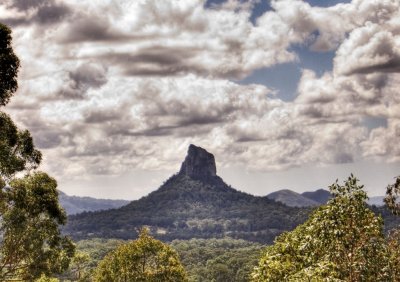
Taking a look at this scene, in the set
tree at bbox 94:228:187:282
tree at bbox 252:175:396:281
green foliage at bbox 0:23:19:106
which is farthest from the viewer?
tree at bbox 94:228:187:282

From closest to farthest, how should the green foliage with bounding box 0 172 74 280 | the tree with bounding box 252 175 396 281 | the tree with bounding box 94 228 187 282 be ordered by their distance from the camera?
the tree with bounding box 252 175 396 281 < the green foliage with bounding box 0 172 74 280 < the tree with bounding box 94 228 187 282

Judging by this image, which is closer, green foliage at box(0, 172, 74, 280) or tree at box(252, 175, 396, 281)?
tree at box(252, 175, 396, 281)

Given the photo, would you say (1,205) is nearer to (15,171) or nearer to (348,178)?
(15,171)

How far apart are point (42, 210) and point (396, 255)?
23.9 meters

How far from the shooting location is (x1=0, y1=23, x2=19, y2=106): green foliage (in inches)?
1171

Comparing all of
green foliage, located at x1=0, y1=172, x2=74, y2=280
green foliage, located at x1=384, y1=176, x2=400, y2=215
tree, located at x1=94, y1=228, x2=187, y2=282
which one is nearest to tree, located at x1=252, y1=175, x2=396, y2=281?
green foliage, located at x1=384, y1=176, x2=400, y2=215

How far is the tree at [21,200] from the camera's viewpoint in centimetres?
3098

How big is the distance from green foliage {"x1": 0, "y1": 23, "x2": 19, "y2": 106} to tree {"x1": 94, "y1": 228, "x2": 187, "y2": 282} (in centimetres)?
2587

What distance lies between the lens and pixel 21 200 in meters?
34.5

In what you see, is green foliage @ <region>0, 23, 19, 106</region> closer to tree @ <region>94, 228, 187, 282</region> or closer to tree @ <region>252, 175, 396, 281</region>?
tree @ <region>252, 175, 396, 281</region>

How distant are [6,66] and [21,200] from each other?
971cm

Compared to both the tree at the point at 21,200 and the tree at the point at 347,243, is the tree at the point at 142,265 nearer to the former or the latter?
the tree at the point at 21,200

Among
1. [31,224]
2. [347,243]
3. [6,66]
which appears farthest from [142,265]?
[347,243]

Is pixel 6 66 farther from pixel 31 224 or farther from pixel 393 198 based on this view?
pixel 393 198
